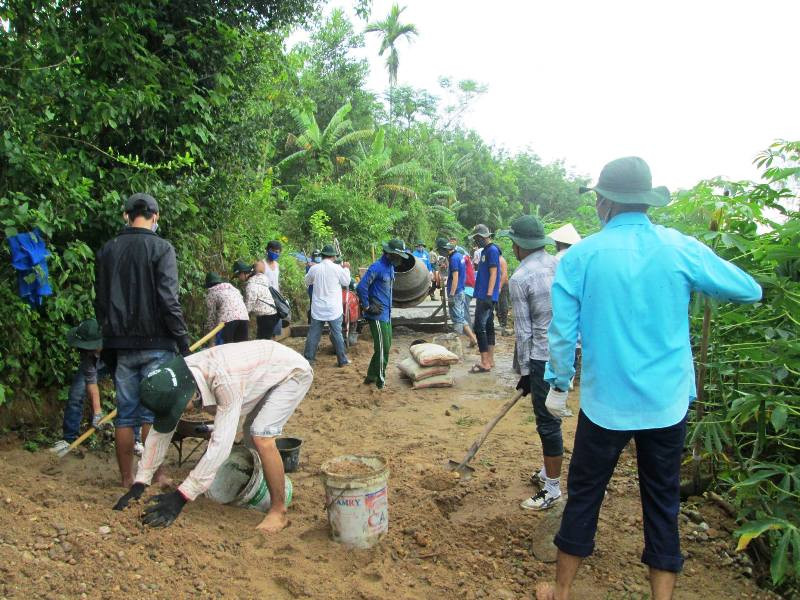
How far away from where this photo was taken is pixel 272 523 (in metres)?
3.56

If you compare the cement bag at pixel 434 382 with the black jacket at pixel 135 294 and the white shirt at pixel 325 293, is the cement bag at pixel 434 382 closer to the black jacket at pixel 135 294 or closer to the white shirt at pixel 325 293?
the white shirt at pixel 325 293

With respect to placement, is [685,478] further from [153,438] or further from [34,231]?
[34,231]

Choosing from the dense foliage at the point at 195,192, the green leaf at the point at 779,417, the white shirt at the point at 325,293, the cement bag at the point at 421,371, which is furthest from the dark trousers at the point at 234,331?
the green leaf at the point at 779,417

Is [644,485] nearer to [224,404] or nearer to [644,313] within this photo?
[644,313]

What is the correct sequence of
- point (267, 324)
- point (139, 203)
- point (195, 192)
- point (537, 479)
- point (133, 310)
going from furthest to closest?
point (267, 324), point (195, 192), point (537, 479), point (139, 203), point (133, 310)

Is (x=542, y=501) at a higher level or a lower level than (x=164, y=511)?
lower

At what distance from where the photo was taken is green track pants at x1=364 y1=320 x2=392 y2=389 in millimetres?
7359

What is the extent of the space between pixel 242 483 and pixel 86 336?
1.91m

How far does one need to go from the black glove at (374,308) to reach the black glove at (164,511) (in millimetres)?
4229

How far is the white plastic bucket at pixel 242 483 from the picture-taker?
3.74 metres

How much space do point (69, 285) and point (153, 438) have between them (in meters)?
2.48

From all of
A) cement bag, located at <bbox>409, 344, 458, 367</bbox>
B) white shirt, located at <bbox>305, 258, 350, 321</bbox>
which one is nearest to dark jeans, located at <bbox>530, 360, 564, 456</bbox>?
cement bag, located at <bbox>409, 344, 458, 367</bbox>

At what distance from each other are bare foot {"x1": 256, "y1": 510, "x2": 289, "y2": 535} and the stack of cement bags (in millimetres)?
4117

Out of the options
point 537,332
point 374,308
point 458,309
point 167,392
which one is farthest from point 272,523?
point 458,309
